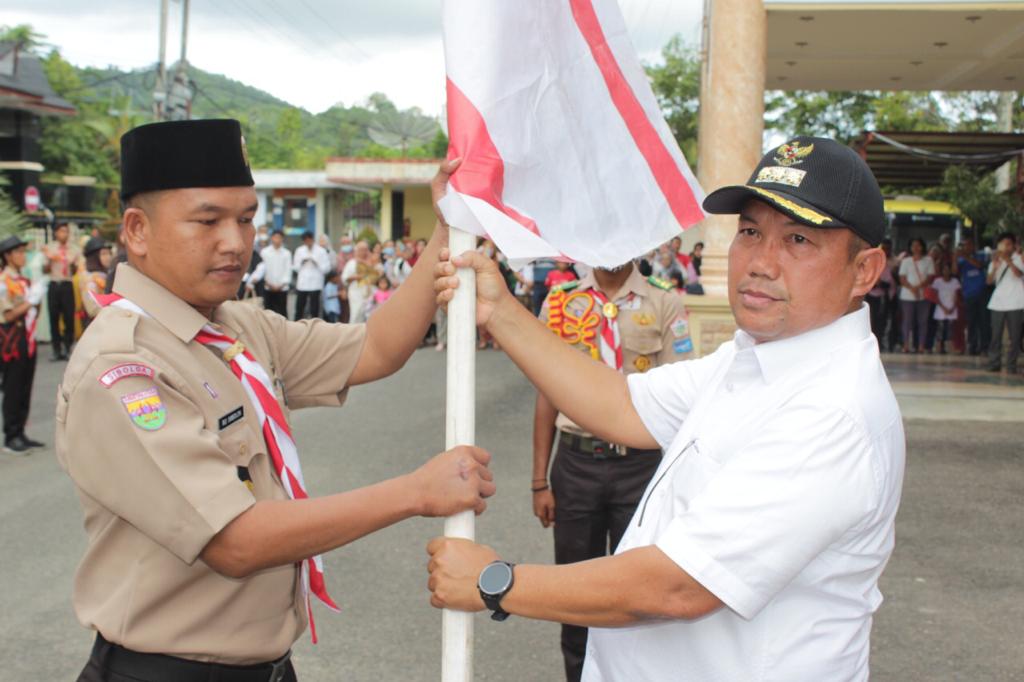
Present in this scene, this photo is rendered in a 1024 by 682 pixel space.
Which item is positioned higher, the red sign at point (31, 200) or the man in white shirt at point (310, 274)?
the red sign at point (31, 200)

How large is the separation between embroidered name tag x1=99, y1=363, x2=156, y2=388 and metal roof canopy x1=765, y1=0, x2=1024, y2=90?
1109 centimetres

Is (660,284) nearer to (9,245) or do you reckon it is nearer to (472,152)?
(472,152)

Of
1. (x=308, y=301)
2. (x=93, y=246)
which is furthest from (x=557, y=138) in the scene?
(x=308, y=301)

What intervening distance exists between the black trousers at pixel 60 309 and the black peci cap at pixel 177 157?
14723 mm

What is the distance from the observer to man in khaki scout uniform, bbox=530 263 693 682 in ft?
14.2

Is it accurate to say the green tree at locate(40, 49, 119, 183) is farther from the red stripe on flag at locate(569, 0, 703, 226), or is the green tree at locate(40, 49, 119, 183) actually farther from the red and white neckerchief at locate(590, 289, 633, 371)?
the red stripe on flag at locate(569, 0, 703, 226)

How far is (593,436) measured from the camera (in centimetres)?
430

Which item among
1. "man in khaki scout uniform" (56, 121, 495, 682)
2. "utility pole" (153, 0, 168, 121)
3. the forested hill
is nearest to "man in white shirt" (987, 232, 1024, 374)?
"man in khaki scout uniform" (56, 121, 495, 682)

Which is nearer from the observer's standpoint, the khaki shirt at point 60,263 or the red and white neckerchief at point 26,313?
the red and white neckerchief at point 26,313

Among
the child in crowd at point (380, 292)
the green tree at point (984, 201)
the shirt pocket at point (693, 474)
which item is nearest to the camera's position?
the shirt pocket at point (693, 474)

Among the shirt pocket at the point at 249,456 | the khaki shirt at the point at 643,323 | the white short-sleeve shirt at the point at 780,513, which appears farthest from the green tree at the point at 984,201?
the shirt pocket at the point at 249,456

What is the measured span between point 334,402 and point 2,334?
7474mm

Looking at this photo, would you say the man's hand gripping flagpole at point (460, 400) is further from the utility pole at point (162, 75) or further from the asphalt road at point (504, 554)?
the utility pole at point (162, 75)

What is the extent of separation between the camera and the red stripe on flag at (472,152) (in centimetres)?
236
